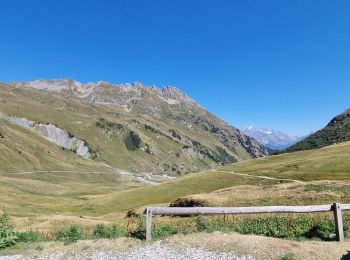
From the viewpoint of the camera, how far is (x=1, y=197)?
144375 millimetres

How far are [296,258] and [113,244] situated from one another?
33.6ft

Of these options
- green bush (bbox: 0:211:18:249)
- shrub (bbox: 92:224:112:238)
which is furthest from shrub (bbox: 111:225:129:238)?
green bush (bbox: 0:211:18:249)

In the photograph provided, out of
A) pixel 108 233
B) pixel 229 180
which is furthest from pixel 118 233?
pixel 229 180

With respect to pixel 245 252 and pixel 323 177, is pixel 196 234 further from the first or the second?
pixel 323 177

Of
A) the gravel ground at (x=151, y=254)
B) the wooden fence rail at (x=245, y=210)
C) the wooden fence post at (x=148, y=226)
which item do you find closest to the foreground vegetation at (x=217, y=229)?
the wooden fence post at (x=148, y=226)

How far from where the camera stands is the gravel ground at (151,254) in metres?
21.3

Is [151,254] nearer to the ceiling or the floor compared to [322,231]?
nearer to the floor

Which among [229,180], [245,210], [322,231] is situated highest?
[229,180]

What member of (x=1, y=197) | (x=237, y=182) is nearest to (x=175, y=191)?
(x=237, y=182)

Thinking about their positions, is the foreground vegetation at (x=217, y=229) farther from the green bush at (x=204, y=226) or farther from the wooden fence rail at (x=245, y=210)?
the wooden fence rail at (x=245, y=210)

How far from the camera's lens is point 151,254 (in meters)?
22.1

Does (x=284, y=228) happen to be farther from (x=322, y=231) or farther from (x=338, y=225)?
(x=338, y=225)

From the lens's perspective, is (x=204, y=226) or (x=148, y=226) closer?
(x=148, y=226)

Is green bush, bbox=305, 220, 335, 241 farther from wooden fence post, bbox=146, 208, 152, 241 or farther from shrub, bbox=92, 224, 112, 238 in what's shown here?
shrub, bbox=92, 224, 112, 238
